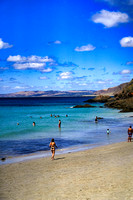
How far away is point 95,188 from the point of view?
1203 cm

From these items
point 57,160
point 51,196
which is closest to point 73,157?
point 57,160

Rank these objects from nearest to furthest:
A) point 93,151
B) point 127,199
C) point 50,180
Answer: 1. point 127,199
2. point 50,180
3. point 93,151

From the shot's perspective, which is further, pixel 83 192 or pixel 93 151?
pixel 93 151

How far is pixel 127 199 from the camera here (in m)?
10.5

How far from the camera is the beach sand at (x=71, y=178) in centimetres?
1147

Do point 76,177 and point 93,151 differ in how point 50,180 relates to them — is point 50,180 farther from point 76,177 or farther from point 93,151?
point 93,151

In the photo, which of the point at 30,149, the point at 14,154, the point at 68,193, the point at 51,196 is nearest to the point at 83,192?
the point at 68,193

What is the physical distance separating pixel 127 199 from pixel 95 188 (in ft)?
6.59

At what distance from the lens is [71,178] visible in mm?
14031

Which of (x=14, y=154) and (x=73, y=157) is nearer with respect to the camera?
(x=73, y=157)

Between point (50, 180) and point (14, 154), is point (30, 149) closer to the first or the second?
point (14, 154)

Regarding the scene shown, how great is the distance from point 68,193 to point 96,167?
507 cm

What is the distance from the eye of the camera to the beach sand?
37.6 ft

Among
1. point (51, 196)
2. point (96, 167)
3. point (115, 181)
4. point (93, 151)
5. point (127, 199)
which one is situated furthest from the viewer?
point (93, 151)
